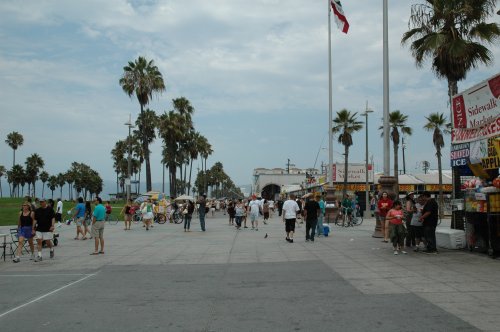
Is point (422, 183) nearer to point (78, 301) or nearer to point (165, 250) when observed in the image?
point (165, 250)

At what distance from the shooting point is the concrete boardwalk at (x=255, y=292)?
239 inches

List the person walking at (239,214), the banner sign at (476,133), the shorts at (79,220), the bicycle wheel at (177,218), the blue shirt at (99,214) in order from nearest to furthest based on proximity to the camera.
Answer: the banner sign at (476,133) < the blue shirt at (99,214) < the shorts at (79,220) < the person walking at (239,214) < the bicycle wheel at (177,218)

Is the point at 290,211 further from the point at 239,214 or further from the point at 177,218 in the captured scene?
the point at 177,218

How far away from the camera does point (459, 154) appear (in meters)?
13.4

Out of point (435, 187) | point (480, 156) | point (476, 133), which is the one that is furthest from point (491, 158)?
point (435, 187)

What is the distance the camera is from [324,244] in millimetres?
15703

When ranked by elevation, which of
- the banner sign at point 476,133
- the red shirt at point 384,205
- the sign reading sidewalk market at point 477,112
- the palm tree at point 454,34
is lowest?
the red shirt at point 384,205

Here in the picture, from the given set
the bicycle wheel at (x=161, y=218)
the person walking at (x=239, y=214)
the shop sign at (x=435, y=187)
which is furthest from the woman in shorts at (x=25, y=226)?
the shop sign at (x=435, y=187)

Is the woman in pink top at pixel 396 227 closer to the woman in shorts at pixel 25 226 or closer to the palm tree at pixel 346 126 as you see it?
the woman in shorts at pixel 25 226

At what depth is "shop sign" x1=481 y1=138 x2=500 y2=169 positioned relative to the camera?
464 inches

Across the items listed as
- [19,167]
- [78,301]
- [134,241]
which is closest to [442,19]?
[134,241]

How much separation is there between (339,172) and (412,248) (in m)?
43.0

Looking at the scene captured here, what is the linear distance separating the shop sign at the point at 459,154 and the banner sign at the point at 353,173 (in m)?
42.5

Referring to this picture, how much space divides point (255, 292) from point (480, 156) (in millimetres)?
7687
